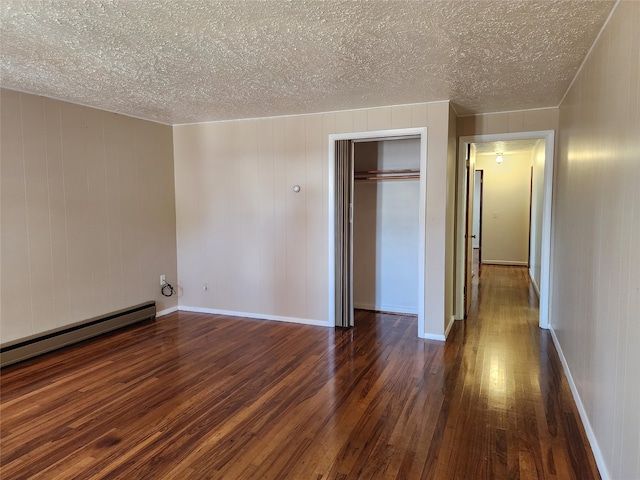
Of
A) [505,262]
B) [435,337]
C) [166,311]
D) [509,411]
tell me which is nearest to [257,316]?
[166,311]

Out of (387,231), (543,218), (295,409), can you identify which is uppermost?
(543,218)

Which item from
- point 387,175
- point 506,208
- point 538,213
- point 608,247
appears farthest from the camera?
point 506,208

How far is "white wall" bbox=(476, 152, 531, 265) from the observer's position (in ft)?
31.4

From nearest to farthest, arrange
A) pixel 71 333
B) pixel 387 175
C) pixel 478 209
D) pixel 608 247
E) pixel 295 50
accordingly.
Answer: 1. pixel 608 247
2. pixel 295 50
3. pixel 71 333
4. pixel 387 175
5. pixel 478 209

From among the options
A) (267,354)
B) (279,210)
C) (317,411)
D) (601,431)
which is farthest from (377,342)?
(601,431)

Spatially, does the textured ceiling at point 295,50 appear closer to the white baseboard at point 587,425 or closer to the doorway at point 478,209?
the white baseboard at point 587,425

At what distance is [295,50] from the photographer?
8.82 feet

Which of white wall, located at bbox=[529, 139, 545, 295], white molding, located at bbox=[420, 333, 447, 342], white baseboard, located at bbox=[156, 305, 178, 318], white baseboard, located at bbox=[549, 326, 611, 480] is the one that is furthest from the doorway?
white baseboard, located at bbox=[156, 305, 178, 318]

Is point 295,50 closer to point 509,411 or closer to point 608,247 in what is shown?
point 608,247

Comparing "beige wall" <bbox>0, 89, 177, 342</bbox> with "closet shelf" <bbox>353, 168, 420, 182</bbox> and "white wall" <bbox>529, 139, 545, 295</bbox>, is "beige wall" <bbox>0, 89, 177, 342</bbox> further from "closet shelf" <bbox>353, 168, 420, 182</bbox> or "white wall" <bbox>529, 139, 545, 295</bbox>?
"white wall" <bbox>529, 139, 545, 295</bbox>

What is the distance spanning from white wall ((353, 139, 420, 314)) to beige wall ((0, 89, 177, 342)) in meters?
2.58

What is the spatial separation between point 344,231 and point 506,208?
6.69 meters

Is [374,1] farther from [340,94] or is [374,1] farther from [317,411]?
[317,411]

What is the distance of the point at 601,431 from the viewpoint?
6.96 feet
